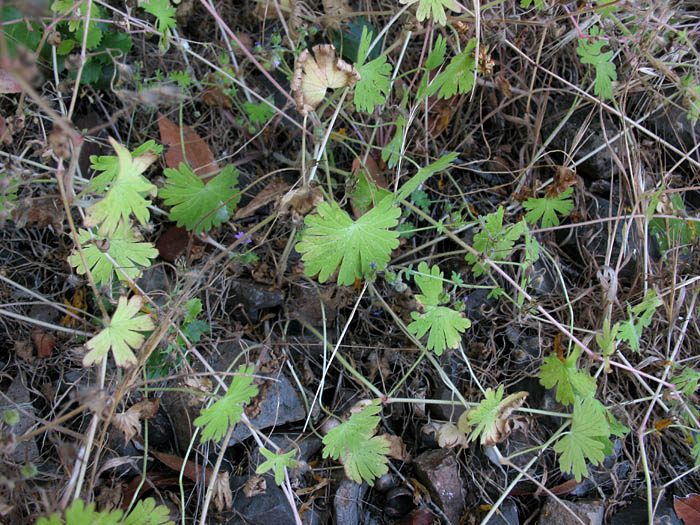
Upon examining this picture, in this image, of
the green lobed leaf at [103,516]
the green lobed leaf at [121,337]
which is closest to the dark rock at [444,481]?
→ the green lobed leaf at [103,516]

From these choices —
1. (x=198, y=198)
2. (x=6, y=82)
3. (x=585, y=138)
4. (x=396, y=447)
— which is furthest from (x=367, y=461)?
(x=6, y=82)

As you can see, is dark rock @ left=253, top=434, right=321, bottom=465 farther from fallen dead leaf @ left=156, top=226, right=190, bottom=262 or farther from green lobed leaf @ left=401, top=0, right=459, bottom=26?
green lobed leaf @ left=401, top=0, right=459, bottom=26

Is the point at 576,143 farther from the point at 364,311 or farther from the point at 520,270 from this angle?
the point at 364,311

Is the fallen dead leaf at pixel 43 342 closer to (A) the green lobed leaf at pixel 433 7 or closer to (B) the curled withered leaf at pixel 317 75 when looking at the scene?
(B) the curled withered leaf at pixel 317 75

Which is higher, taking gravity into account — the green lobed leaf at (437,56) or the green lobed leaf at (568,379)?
the green lobed leaf at (437,56)

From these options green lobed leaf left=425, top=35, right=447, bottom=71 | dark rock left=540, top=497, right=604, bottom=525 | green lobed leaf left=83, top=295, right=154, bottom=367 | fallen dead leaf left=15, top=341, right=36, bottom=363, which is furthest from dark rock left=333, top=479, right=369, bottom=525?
green lobed leaf left=425, top=35, right=447, bottom=71

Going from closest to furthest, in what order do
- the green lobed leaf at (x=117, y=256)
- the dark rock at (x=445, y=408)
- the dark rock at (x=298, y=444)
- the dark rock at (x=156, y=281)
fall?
1. the green lobed leaf at (x=117, y=256)
2. the dark rock at (x=298, y=444)
3. the dark rock at (x=445, y=408)
4. the dark rock at (x=156, y=281)
